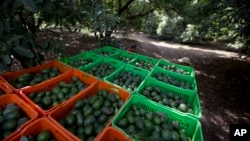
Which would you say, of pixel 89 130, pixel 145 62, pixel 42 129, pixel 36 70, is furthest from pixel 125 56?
pixel 42 129

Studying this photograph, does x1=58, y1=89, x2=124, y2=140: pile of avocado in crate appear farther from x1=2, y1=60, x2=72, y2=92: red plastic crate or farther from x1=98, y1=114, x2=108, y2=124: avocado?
x1=2, y1=60, x2=72, y2=92: red plastic crate

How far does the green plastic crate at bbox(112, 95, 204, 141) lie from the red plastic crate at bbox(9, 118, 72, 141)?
1.45 ft

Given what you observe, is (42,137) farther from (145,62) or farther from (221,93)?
(221,93)

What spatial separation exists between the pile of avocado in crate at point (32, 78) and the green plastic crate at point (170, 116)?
111 centimetres

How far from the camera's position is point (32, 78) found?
2.27 meters

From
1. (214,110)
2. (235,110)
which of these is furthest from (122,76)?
(235,110)

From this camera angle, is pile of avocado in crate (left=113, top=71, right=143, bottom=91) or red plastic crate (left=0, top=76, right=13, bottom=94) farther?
pile of avocado in crate (left=113, top=71, right=143, bottom=91)

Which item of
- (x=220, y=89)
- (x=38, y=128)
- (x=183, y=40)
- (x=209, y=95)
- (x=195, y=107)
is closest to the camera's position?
(x=38, y=128)

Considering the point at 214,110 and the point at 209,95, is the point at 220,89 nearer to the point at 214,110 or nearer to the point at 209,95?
the point at 209,95

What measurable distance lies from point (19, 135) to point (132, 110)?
42.3 inches

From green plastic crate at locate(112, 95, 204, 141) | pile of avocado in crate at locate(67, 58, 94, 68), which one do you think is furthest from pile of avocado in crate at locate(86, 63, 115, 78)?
green plastic crate at locate(112, 95, 204, 141)

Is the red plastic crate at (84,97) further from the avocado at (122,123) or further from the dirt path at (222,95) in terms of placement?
the dirt path at (222,95)

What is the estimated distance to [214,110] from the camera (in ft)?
14.4

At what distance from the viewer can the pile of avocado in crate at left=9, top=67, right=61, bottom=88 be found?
6.97ft
